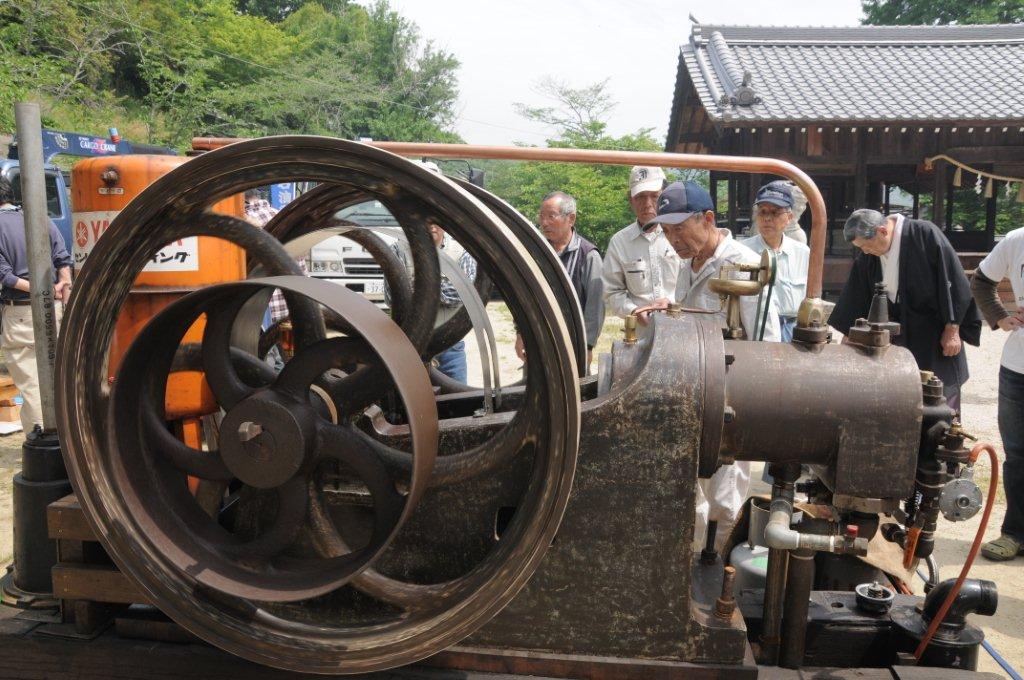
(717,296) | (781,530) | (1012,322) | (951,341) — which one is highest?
(717,296)

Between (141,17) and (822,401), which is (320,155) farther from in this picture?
(141,17)

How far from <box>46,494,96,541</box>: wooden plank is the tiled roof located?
11879 mm

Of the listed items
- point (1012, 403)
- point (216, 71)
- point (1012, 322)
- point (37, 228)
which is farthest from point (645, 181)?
point (216, 71)

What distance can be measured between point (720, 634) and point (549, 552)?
371mm

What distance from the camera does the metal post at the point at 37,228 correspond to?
1.78 m

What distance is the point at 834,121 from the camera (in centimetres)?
1223

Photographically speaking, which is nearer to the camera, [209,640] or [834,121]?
[209,640]

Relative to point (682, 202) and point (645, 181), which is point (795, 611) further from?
point (645, 181)

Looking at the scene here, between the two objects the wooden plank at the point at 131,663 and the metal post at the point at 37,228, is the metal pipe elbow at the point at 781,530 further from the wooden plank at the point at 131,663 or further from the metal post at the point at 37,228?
the metal post at the point at 37,228

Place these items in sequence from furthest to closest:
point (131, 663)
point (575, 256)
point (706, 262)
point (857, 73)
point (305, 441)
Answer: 1. point (857, 73)
2. point (575, 256)
3. point (706, 262)
4. point (131, 663)
5. point (305, 441)

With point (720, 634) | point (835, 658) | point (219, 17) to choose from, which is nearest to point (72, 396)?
point (720, 634)

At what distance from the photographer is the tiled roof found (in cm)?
1248

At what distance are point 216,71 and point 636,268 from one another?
977 inches

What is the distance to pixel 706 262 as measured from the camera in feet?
11.0
